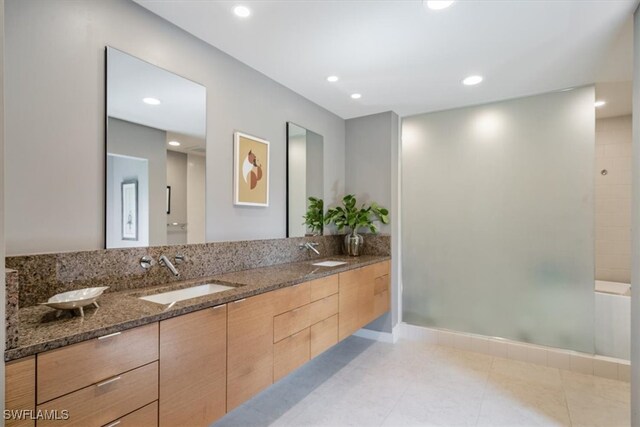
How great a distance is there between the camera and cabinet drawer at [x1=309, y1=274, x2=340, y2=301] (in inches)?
86.6

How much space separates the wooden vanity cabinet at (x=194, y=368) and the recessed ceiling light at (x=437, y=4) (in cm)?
190

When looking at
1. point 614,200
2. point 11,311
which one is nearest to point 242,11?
point 11,311

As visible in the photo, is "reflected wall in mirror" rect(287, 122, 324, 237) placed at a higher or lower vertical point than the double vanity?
higher

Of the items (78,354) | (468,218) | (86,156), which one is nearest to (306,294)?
(78,354)

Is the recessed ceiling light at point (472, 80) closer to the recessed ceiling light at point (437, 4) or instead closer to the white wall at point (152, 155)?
the recessed ceiling light at point (437, 4)

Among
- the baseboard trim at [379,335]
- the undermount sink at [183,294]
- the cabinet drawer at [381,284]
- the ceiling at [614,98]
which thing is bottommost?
the baseboard trim at [379,335]

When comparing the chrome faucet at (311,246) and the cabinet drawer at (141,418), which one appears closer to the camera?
the cabinet drawer at (141,418)

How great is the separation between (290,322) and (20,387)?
127cm

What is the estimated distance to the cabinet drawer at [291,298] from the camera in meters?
1.88

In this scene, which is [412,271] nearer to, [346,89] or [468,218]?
[468,218]

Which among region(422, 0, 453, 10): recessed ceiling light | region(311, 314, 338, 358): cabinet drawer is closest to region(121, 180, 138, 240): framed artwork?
region(311, 314, 338, 358): cabinet drawer

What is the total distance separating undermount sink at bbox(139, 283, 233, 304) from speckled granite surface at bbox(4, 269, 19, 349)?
2.21ft

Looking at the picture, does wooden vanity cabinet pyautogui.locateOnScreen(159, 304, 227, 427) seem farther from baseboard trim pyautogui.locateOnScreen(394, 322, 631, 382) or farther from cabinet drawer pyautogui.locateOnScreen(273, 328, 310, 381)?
baseboard trim pyautogui.locateOnScreen(394, 322, 631, 382)

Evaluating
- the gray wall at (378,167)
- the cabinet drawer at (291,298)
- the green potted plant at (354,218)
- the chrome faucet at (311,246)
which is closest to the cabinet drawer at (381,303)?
the gray wall at (378,167)
